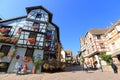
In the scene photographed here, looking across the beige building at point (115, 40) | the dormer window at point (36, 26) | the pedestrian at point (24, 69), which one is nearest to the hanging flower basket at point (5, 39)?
the dormer window at point (36, 26)

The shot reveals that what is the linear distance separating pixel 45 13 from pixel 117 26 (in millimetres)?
14553

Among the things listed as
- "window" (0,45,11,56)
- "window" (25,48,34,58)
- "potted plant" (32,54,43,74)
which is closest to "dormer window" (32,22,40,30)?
"window" (25,48,34,58)

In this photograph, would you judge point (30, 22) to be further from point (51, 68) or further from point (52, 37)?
point (51, 68)

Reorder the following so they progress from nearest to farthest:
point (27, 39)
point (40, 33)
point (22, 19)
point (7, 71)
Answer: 1. point (7, 71)
2. point (27, 39)
3. point (40, 33)
4. point (22, 19)

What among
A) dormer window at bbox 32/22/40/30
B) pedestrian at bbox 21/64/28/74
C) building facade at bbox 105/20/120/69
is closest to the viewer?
pedestrian at bbox 21/64/28/74

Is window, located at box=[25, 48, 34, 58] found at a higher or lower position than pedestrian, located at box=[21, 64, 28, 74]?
higher

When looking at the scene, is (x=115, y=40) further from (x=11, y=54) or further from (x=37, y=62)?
(x=11, y=54)

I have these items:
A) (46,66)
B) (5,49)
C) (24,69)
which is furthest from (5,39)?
(46,66)

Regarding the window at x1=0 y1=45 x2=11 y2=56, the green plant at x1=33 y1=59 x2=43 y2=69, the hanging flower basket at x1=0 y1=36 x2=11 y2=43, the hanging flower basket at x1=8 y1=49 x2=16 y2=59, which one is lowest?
the green plant at x1=33 y1=59 x2=43 y2=69

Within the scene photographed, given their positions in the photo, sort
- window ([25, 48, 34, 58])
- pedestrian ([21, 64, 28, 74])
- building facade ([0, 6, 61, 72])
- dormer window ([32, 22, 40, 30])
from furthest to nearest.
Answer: dormer window ([32, 22, 40, 30]), window ([25, 48, 34, 58]), building facade ([0, 6, 61, 72]), pedestrian ([21, 64, 28, 74])

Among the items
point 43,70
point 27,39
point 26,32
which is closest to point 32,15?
point 26,32

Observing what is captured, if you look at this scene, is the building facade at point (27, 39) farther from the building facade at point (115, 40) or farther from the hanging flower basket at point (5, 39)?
the building facade at point (115, 40)

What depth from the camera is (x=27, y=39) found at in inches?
661

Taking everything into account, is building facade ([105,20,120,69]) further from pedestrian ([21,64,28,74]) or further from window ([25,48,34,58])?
pedestrian ([21,64,28,74])
